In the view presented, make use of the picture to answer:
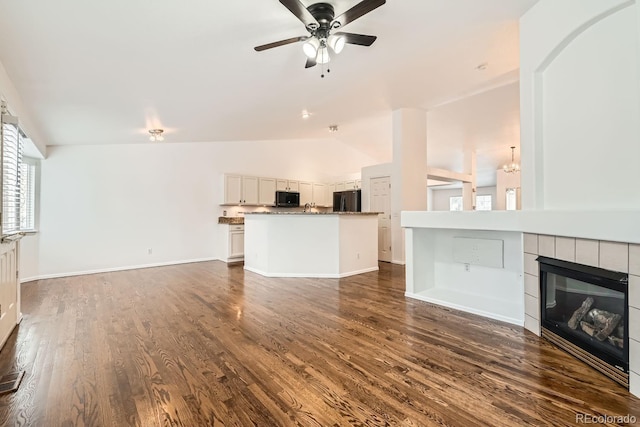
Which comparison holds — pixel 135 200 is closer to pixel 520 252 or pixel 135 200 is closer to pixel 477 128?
pixel 520 252

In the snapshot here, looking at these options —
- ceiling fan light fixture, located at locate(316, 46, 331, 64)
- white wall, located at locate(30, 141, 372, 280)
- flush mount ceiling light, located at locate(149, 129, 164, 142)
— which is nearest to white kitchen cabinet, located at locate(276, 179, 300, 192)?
white wall, located at locate(30, 141, 372, 280)

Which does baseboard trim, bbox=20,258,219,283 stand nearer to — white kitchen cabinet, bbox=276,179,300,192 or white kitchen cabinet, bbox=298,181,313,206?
white kitchen cabinet, bbox=276,179,300,192

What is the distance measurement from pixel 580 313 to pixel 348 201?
17.5 ft

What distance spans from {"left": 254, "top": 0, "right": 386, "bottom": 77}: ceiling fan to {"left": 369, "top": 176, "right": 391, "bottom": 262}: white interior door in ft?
13.0

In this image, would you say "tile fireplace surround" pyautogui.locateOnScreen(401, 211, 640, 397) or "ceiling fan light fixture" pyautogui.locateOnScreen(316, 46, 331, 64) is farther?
"ceiling fan light fixture" pyautogui.locateOnScreen(316, 46, 331, 64)

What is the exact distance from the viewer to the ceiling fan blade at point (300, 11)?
2.02 metres

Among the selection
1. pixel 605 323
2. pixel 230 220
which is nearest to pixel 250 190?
pixel 230 220

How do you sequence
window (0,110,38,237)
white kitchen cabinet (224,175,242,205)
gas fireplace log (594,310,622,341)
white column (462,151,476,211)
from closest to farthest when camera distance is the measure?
gas fireplace log (594,310,622,341) → window (0,110,38,237) → white kitchen cabinet (224,175,242,205) → white column (462,151,476,211)

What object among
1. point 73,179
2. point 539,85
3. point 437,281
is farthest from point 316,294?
point 73,179

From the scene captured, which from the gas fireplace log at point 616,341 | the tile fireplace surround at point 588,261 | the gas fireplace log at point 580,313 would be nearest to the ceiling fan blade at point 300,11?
the tile fireplace surround at point 588,261

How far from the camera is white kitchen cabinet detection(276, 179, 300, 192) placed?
7.63 metres

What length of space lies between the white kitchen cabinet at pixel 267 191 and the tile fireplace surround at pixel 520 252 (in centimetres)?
443

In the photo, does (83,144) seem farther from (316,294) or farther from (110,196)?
(316,294)

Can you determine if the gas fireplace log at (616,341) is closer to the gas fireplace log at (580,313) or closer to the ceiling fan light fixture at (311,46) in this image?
the gas fireplace log at (580,313)
